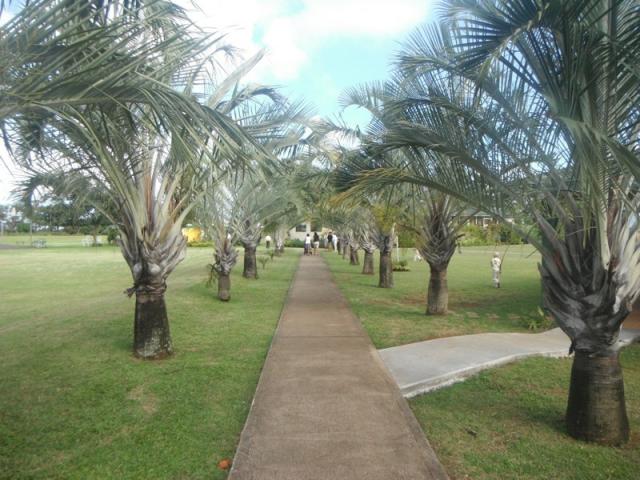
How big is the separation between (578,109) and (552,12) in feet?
3.01

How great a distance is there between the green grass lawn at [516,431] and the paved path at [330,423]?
27 cm

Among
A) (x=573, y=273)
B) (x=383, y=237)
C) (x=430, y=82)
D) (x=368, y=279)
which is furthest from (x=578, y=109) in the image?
(x=368, y=279)

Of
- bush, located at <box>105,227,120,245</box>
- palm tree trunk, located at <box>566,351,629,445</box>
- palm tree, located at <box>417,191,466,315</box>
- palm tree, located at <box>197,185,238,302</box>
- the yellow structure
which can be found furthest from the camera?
palm tree, located at <box>197,185,238,302</box>

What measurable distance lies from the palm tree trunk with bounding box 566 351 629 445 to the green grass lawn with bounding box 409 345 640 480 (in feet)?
0.34

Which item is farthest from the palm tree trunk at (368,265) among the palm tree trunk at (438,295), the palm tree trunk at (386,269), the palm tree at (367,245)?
the palm tree trunk at (438,295)

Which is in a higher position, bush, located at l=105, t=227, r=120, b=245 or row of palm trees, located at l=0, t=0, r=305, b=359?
row of palm trees, located at l=0, t=0, r=305, b=359

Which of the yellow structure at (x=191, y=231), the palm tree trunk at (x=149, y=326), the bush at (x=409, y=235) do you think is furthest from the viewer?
the bush at (x=409, y=235)

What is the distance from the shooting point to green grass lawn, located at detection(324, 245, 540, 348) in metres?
8.74

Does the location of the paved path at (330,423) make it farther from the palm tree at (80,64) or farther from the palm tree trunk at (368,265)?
the palm tree trunk at (368,265)

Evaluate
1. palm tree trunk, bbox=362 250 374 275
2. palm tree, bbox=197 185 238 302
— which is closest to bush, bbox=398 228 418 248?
palm tree trunk, bbox=362 250 374 275

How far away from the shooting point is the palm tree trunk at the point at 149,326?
257 inches

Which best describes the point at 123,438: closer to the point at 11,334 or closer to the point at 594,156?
the point at 594,156

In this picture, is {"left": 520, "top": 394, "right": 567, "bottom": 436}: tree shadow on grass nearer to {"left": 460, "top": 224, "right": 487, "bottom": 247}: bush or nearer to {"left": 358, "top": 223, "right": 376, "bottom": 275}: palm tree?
{"left": 460, "top": 224, "right": 487, "bottom": 247}: bush

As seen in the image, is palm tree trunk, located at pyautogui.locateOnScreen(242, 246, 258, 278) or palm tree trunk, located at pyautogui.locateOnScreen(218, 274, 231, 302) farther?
palm tree trunk, located at pyautogui.locateOnScreen(242, 246, 258, 278)
